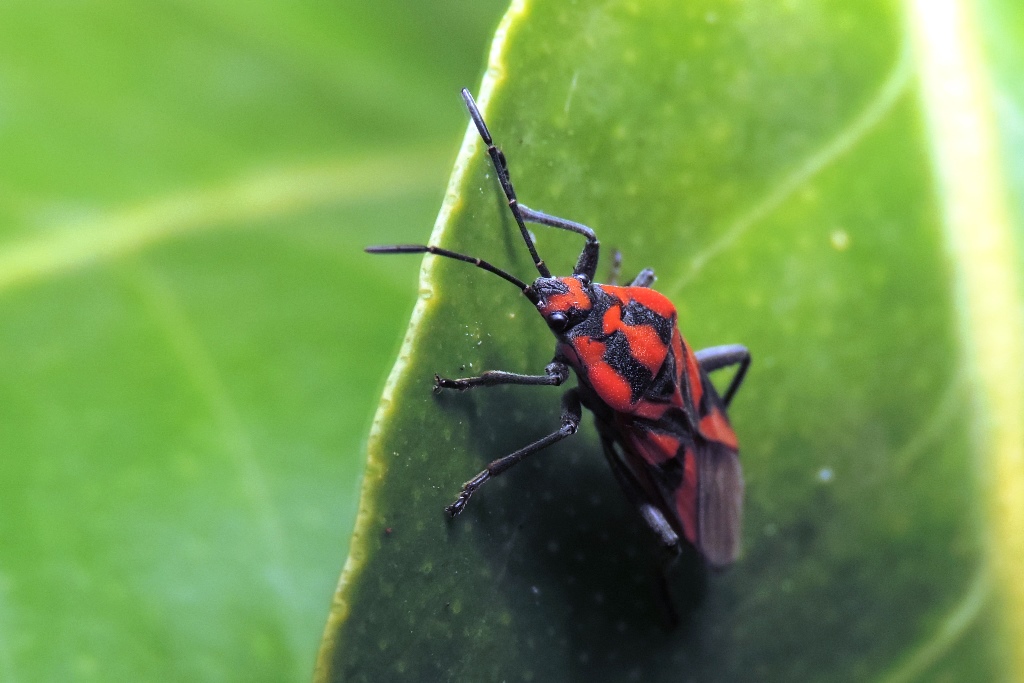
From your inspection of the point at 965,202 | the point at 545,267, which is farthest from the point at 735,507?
the point at 965,202

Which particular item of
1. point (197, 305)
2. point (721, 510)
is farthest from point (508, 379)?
point (197, 305)

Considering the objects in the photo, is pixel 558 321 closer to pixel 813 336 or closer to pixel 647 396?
pixel 647 396

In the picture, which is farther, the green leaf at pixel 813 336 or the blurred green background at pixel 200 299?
the blurred green background at pixel 200 299

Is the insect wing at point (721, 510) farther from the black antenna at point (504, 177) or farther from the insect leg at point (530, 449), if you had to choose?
the black antenna at point (504, 177)

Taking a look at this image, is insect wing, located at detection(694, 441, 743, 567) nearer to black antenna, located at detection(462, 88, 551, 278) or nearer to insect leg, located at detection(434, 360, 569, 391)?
insect leg, located at detection(434, 360, 569, 391)

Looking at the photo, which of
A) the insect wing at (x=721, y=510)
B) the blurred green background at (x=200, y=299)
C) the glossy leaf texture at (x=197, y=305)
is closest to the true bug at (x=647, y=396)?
the insect wing at (x=721, y=510)

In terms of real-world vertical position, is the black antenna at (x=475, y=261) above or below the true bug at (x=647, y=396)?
above

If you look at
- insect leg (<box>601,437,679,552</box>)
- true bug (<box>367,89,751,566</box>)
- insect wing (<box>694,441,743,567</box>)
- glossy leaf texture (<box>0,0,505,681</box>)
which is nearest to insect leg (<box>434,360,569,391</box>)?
true bug (<box>367,89,751,566</box>)
